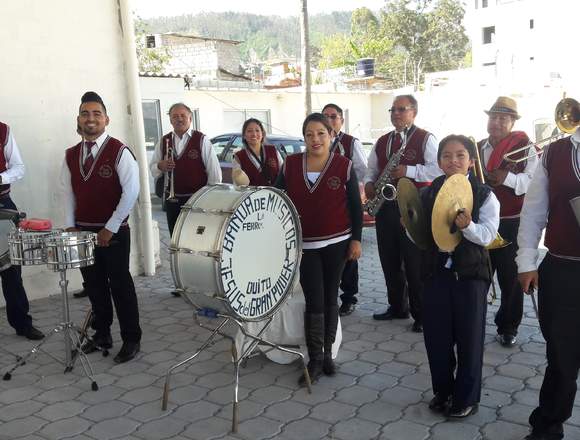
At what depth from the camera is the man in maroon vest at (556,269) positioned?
9.91 feet

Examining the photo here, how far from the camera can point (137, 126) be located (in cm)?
700

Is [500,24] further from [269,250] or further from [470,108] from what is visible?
[269,250]

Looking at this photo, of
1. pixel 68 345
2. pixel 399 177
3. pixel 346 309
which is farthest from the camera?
pixel 346 309

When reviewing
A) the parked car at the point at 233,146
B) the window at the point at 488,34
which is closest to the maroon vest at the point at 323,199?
the parked car at the point at 233,146

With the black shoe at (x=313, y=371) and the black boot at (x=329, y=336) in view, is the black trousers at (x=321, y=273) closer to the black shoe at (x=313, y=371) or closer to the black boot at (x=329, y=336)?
the black boot at (x=329, y=336)

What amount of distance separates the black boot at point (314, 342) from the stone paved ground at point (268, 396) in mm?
89

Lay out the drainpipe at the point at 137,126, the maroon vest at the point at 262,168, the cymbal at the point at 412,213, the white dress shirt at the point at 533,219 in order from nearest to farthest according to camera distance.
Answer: the white dress shirt at the point at 533,219 → the cymbal at the point at 412,213 → the maroon vest at the point at 262,168 → the drainpipe at the point at 137,126

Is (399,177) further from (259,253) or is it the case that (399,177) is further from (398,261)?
(259,253)

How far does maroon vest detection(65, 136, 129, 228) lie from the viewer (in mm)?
4520

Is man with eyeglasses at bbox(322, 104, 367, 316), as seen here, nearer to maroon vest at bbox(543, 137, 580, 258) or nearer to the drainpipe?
the drainpipe

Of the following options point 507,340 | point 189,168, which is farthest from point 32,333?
point 507,340

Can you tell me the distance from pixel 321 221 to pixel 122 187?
4.89 ft

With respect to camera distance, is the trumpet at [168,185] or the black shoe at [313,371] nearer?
the black shoe at [313,371]

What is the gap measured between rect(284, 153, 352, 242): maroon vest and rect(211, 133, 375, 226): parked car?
15.8ft
